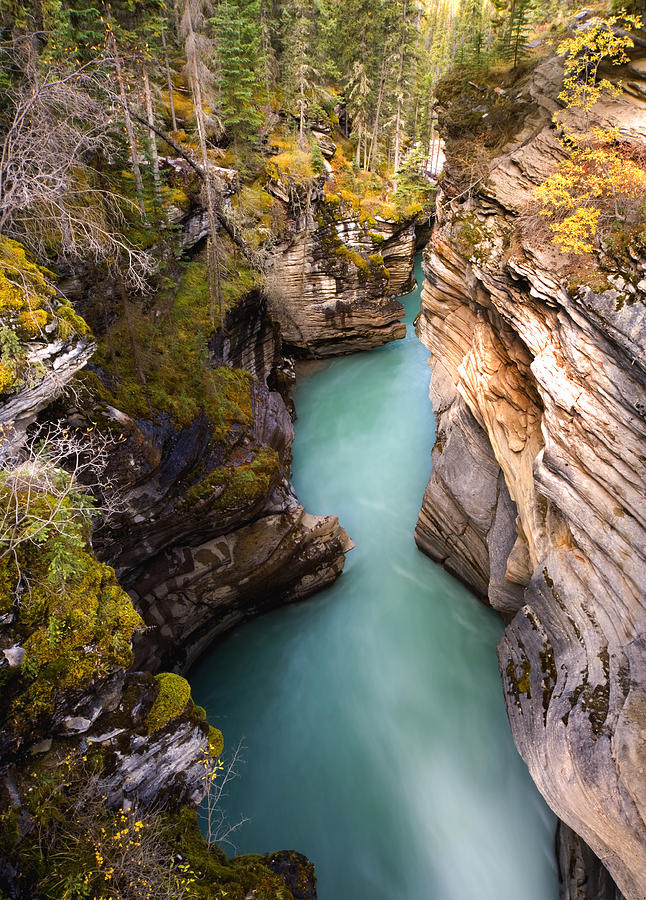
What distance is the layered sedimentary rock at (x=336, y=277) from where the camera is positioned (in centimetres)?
1888

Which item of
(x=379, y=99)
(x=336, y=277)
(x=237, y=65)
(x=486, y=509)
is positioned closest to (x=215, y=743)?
(x=486, y=509)

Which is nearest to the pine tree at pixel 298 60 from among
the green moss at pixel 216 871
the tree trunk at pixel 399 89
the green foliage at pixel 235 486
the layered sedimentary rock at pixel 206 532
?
the tree trunk at pixel 399 89

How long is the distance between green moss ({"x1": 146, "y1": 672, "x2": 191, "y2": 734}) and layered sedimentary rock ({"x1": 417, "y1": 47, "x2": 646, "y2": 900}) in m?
5.45

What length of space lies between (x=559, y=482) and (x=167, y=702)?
21.7 feet

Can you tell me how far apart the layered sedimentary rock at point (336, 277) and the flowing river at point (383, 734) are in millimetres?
9709

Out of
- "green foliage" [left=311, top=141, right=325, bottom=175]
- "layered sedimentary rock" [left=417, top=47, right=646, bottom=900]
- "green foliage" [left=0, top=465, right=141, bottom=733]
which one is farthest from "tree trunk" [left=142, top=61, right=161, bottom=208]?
"green foliage" [left=0, top=465, right=141, bottom=733]

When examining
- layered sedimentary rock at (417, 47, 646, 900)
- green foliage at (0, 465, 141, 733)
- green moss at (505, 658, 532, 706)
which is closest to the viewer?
green foliage at (0, 465, 141, 733)

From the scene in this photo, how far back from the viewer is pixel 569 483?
6.76m

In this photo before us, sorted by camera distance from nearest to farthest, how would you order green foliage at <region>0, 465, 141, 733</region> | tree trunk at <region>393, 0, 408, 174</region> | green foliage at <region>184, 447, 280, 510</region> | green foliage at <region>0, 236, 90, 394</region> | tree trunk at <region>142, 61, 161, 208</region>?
green foliage at <region>0, 465, 141, 733</region>
green foliage at <region>0, 236, 90, 394</region>
green foliage at <region>184, 447, 280, 510</region>
tree trunk at <region>142, 61, 161, 208</region>
tree trunk at <region>393, 0, 408, 174</region>

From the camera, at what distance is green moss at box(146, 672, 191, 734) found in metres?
5.50

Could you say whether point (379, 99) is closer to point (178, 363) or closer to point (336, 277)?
point (336, 277)

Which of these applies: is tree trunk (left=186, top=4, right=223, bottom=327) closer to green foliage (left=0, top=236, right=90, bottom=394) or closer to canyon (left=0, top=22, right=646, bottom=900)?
canyon (left=0, top=22, right=646, bottom=900)

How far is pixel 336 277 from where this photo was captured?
19.6m

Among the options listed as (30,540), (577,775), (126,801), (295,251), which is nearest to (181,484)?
(30,540)
